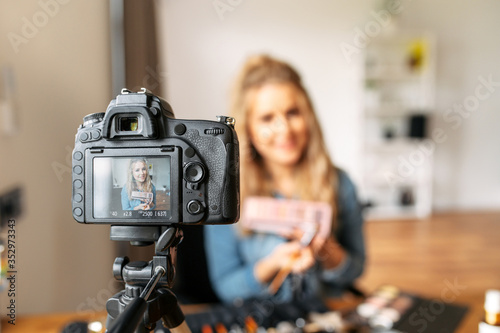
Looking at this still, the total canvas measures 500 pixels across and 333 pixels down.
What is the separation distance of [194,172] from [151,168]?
44 millimetres

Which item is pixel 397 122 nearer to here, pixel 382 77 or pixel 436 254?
pixel 382 77

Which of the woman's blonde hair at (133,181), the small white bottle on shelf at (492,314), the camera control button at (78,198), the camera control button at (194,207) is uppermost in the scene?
the woman's blonde hair at (133,181)

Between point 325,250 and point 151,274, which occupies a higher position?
point 151,274

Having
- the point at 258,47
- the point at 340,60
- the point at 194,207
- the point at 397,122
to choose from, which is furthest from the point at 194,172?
the point at 397,122

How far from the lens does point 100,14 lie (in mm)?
1688

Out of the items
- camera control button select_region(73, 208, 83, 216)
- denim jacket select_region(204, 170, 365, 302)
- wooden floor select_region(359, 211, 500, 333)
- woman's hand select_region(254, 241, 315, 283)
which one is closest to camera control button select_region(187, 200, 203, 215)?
camera control button select_region(73, 208, 83, 216)

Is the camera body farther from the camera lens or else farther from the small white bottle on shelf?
the small white bottle on shelf

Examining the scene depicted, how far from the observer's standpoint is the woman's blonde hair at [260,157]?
1.31 metres

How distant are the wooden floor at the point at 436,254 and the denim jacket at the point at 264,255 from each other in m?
1.06

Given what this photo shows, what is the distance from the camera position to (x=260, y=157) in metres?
1.41

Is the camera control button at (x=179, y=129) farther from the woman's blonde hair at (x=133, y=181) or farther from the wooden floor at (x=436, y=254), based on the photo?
the wooden floor at (x=436, y=254)

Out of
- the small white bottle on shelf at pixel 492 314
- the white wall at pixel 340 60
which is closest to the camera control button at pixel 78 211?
the small white bottle on shelf at pixel 492 314

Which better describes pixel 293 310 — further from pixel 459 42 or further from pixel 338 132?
pixel 459 42

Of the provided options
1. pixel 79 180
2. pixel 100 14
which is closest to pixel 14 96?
pixel 100 14
